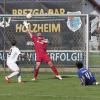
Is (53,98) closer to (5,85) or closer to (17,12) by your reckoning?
(5,85)

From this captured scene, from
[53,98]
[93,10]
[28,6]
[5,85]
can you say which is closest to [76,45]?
[28,6]

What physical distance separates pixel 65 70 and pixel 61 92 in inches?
315

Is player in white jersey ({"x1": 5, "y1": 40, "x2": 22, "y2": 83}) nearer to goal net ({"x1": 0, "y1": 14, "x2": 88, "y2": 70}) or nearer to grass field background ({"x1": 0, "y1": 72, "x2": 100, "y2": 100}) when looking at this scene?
grass field background ({"x1": 0, "y1": 72, "x2": 100, "y2": 100})

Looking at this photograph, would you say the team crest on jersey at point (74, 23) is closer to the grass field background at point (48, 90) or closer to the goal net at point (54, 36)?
the goal net at point (54, 36)

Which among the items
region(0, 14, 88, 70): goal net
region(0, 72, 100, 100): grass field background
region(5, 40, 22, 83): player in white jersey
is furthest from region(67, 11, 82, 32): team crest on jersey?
region(5, 40, 22, 83): player in white jersey

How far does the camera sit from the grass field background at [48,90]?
45.3 ft

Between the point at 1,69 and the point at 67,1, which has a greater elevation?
the point at 67,1

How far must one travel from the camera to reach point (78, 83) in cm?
1775

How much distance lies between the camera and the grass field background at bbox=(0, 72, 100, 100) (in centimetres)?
1380

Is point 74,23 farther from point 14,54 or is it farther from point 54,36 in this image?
point 14,54

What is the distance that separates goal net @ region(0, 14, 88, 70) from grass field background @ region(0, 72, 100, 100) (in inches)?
136

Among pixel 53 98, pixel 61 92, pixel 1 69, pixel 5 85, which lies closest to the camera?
pixel 53 98

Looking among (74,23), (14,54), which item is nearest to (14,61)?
(14,54)

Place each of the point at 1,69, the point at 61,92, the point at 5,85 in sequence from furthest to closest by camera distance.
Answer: the point at 1,69, the point at 5,85, the point at 61,92
